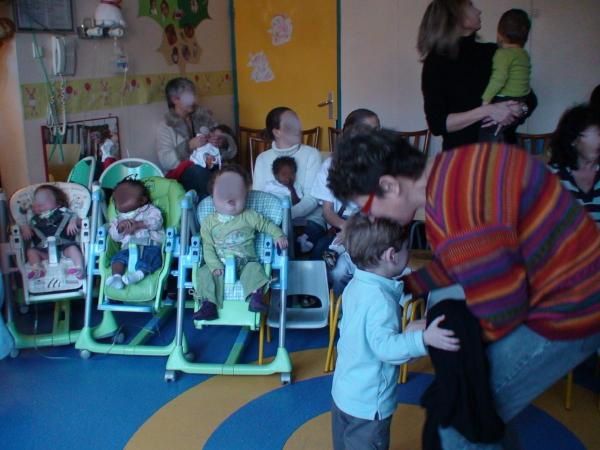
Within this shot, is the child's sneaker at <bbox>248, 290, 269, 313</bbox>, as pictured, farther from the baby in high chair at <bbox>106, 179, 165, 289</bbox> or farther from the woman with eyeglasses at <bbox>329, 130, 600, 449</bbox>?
the woman with eyeglasses at <bbox>329, 130, 600, 449</bbox>

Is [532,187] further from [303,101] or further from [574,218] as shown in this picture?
[303,101]

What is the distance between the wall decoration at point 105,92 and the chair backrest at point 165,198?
824mm

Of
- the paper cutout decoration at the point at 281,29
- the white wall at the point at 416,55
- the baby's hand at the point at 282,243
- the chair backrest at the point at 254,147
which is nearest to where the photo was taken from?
the baby's hand at the point at 282,243

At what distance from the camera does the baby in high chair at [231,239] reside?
2914 mm

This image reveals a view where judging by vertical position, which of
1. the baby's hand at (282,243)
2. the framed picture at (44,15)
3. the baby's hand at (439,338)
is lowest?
the baby's hand at (282,243)

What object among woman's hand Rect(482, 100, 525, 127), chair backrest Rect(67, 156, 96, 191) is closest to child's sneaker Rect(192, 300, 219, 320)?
chair backrest Rect(67, 156, 96, 191)

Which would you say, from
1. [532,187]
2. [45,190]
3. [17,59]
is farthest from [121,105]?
[532,187]

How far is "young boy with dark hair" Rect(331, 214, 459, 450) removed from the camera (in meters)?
1.80

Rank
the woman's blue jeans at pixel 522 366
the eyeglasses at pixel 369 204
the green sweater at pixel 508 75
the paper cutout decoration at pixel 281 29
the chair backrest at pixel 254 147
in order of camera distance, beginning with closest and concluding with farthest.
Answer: the woman's blue jeans at pixel 522 366
the eyeglasses at pixel 369 204
the green sweater at pixel 508 75
the chair backrest at pixel 254 147
the paper cutout decoration at pixel 281 29

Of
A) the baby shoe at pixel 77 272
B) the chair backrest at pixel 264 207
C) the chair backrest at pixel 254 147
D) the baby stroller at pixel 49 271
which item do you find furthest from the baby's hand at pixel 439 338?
the chair backrest at pixel 254 147

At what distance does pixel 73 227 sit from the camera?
335 cm

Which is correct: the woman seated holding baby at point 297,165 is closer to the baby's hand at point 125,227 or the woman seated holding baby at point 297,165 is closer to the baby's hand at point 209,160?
the baby's hand at point 209,160

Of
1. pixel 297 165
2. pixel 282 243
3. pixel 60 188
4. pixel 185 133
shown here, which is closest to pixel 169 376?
pixel 282 243

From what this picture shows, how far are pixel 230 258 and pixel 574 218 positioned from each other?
1910mm
